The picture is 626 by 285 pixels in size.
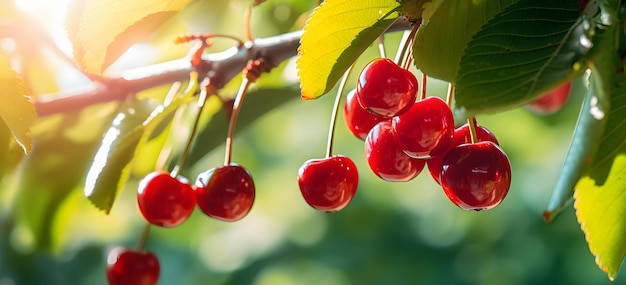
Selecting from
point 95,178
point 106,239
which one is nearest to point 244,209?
point 95,178

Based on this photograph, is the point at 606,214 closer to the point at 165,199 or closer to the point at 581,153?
the point at 581,153

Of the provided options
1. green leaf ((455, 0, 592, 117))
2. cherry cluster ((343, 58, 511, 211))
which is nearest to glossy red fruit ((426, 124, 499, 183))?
cherry cluster ((343, 58, 511, 211))

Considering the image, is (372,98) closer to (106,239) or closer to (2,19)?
(2,19)

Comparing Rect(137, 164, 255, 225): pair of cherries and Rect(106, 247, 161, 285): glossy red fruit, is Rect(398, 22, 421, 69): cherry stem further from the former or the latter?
Rect(106, 247, 161, 285): glossy red fruit

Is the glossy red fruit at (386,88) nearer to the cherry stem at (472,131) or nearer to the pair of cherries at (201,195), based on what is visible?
the cherry stem at (472,131)

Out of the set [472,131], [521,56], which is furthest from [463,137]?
[521,56]

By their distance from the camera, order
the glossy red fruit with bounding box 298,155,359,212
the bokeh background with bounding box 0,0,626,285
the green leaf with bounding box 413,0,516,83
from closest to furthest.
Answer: the green leaf with bounding box 413,0,516,83 < the glossy red fruit with bounding box 298,155,359,212 < the bokeh background with bounding box 0,0,626,285

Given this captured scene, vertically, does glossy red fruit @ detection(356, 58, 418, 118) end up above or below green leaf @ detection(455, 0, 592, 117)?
below
